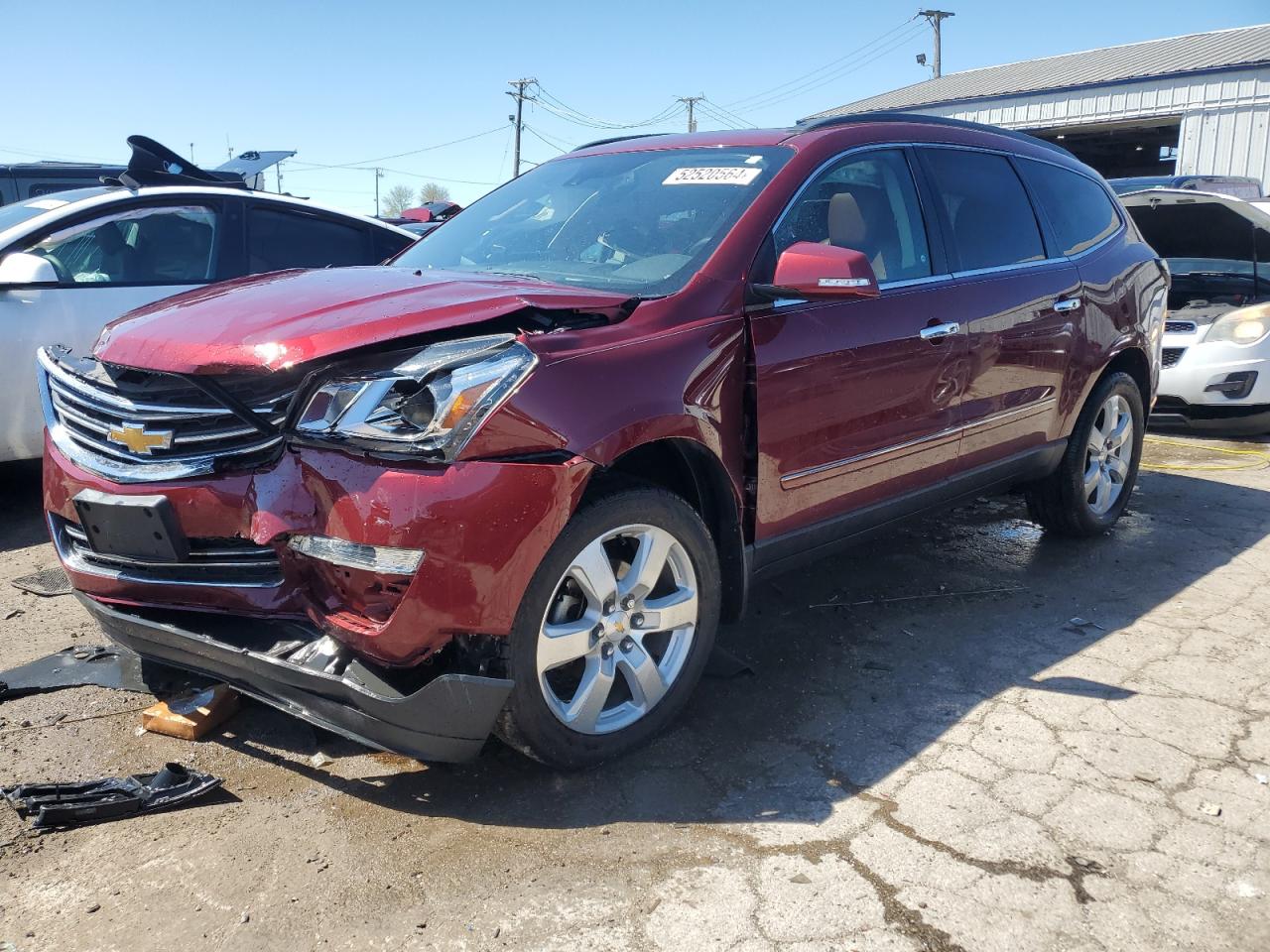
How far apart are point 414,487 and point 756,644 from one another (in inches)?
71.3

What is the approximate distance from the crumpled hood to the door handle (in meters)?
1.32

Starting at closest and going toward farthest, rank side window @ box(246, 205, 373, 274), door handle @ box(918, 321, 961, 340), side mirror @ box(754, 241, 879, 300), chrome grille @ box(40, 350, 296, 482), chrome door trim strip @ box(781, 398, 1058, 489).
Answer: chrome grille @ box(40, 350, 296, 482) < side mirror @ box(754, 241, 879, 300) < chrome door trim strip @ box(781, 398, 1058, 489) < door handle @ box(918, 321, 961, 340) < side window @ box(246, 205, 373, 274)

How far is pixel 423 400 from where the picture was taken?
239 cm

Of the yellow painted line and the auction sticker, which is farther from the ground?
the auction sticker

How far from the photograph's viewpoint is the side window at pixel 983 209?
13.0 ft

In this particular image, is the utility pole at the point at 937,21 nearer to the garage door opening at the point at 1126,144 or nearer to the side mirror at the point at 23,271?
the garage door opening at the point at 1126,144

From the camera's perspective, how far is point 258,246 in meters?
5.66

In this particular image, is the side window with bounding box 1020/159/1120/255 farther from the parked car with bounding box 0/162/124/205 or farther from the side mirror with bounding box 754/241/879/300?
the parked car with bounding box 0/162/124/205

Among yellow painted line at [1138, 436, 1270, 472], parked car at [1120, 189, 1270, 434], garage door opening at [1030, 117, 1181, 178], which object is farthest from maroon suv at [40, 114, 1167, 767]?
garage door opening at [1030, 117, 1181, 178]

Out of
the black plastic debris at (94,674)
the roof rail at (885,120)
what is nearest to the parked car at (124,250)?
the black plastic debris at (94,674)

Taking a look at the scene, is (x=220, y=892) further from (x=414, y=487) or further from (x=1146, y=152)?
(x=1146, y=152)

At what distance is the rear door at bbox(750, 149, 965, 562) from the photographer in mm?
3121

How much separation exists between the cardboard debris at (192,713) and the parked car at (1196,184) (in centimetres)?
809

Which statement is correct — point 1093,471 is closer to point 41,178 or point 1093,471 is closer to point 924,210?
point 924,210
